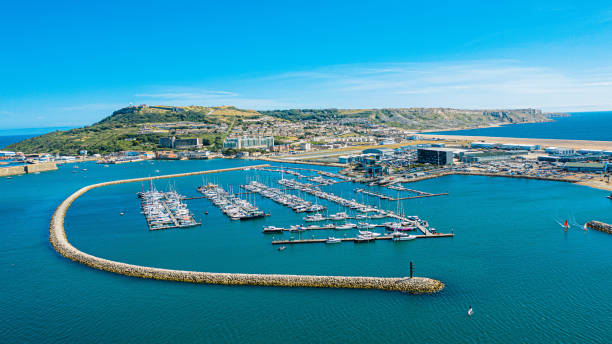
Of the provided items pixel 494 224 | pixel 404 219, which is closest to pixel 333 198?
pixel 404 219

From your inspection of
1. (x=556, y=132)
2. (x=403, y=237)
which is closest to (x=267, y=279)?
(x=403, y=237)

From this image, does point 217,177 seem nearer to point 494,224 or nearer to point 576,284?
point 494,224

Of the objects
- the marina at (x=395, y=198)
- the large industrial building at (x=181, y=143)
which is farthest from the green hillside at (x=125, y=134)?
the marina at (x=395, y=198)

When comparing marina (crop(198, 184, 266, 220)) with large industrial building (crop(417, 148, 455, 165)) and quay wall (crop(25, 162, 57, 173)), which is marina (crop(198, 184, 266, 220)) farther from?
quay wall (crop(25, 162, 57, 173))

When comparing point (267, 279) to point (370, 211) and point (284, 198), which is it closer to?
point (370, 211)

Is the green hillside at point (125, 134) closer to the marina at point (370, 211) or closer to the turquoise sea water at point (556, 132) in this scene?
the marina at point (370, 211)
